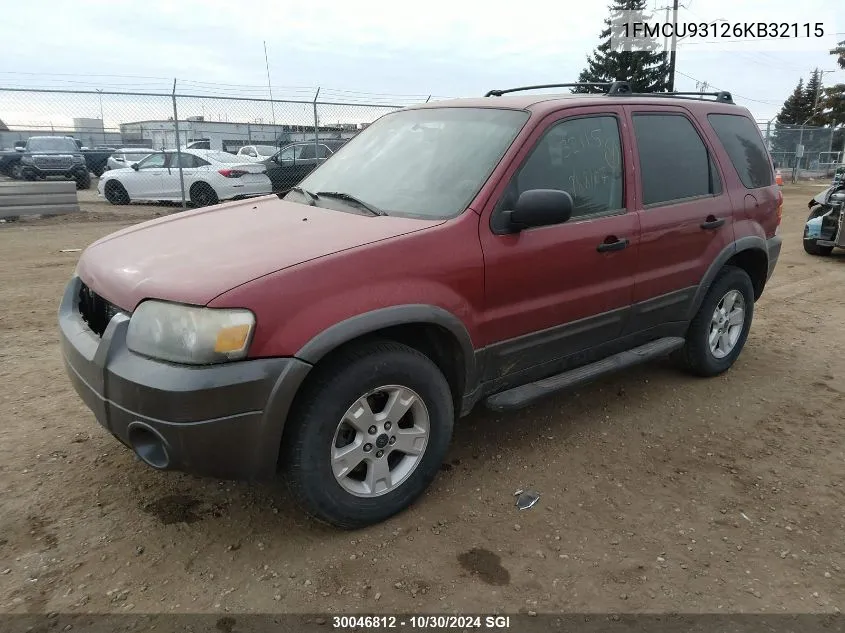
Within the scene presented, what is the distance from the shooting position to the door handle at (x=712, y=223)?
4186mm

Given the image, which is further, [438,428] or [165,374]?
[438,428]

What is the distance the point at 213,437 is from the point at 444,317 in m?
1.10

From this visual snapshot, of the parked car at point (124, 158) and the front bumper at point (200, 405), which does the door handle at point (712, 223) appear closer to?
the front bumper at point (200, 405)

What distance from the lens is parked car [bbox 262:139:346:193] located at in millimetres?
14164

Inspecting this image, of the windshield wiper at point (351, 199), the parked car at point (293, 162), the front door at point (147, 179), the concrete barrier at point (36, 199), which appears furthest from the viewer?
the front door at point (147, 179)

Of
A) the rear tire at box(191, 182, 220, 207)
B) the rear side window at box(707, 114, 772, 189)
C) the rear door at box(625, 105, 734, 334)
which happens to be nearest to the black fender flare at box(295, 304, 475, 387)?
the rear door at box(625, 105, 734, 334)

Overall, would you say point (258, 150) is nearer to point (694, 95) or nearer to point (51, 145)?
point (51, 145)

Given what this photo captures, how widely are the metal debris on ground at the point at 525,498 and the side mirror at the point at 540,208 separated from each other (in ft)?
4.34

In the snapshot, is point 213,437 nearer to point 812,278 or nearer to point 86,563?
point 86,563

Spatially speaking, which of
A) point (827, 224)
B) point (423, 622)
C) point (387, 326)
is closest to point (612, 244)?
point (387, 326)

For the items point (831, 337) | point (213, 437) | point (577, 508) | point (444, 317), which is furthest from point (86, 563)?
point (831, 337)

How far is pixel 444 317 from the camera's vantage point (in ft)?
9.56

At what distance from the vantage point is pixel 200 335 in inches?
94.3

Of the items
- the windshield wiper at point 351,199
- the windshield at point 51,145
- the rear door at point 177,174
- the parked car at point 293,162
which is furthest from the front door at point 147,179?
the windshield wiper at point 351,199
